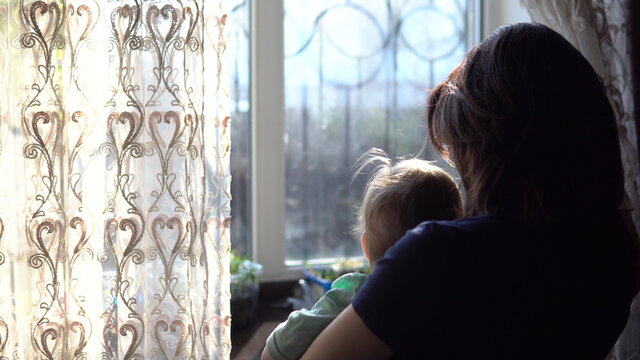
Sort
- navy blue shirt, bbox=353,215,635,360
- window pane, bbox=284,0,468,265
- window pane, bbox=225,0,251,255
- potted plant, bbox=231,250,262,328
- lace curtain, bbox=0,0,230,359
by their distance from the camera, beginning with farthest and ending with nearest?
window pane, bbox=284,0,468,265 < window pane, bbox=225,0,251,255 < potted plant, bbox=231,250,262,328 < lace curtain, bbox=0,0,230,359 < navy blue shirt, bbox=353,215,635,360

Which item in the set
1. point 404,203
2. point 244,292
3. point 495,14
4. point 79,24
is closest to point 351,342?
point 404,203

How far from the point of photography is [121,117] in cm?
163

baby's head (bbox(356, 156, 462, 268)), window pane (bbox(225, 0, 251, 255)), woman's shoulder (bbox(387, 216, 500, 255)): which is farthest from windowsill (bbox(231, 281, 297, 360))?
woman's shoulder (bbox(387, 216, 500, 255))

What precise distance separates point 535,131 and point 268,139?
1.52 m

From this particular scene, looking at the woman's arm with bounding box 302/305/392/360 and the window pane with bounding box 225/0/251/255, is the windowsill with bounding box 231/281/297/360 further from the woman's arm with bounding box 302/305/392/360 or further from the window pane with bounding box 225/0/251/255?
the woman's arm with bounding box 302/305/392/360

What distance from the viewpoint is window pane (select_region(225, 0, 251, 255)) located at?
2.31 metres

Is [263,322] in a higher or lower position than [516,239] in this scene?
lower

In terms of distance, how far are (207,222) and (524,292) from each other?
3.26ft

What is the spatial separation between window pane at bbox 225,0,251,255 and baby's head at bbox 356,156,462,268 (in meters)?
1.25

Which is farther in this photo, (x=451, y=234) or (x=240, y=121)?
(x=240, y=121)

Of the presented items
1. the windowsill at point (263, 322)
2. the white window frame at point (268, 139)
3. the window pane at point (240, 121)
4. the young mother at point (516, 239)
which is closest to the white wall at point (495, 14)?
the white window frame at point (268, 139)

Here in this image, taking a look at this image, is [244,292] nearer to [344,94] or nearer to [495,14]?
[344,94]

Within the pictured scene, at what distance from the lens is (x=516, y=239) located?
891 millimetres

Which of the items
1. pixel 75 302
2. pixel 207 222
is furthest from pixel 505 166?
pixel 75 302
